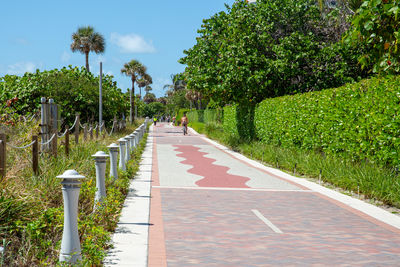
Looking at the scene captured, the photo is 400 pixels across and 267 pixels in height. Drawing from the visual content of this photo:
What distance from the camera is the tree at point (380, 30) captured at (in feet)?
26.2

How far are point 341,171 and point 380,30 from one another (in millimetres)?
4351

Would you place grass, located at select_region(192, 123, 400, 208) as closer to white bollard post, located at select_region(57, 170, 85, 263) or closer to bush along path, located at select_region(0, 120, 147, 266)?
bush along path, located at select_region(0, 120, 147, 266)

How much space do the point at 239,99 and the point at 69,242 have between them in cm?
2089

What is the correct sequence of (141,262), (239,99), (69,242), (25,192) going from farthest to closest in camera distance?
(239,99)
(25,192)
(141,262)
(69,242)

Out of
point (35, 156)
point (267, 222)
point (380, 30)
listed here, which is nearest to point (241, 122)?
point (380, 30)

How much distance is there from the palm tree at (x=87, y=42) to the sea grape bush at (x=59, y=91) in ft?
88.7

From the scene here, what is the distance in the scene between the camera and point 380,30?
8703 millimetres

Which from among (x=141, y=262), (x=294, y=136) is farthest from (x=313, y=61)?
(x=141, y=262)

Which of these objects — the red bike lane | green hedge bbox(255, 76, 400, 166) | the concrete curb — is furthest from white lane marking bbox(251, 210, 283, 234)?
green hedge bbox(255, 76, 400, 166)

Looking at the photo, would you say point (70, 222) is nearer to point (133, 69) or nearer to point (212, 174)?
point (212, 174)

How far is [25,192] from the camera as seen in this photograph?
703cm

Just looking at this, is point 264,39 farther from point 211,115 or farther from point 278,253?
point 211,115

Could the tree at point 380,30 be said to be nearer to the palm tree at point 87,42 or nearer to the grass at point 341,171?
the grass at point 341,171

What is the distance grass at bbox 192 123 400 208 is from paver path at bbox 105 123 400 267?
0.52m
